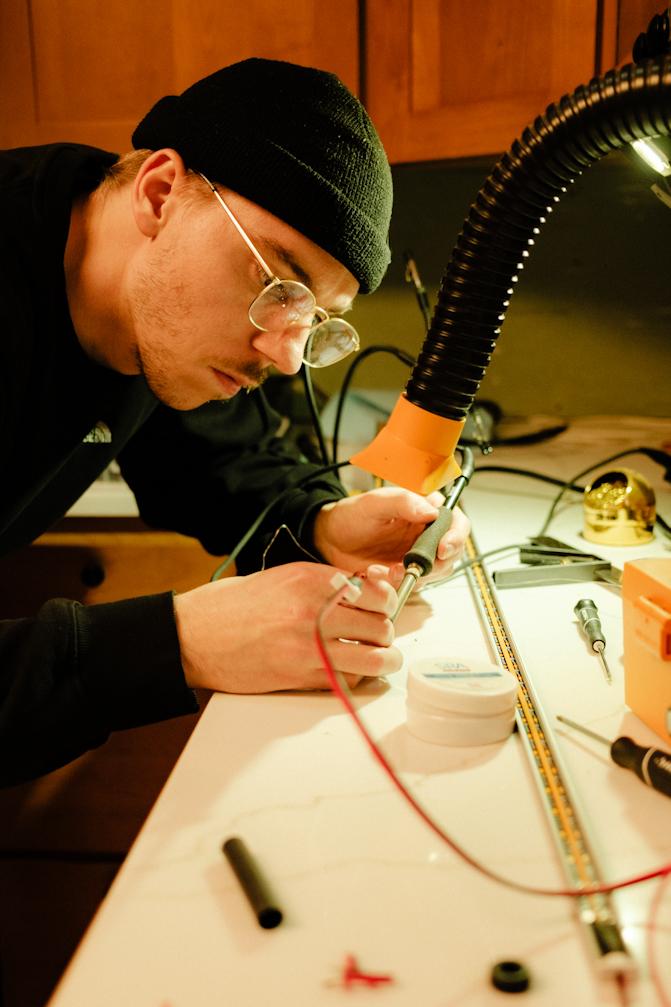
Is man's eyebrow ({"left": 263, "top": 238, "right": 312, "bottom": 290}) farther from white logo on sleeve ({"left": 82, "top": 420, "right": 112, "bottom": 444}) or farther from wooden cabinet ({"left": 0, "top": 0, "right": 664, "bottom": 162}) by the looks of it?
wooden cabinet ({"left": 0, "top": 0, "right": 664, "bottom": 162})

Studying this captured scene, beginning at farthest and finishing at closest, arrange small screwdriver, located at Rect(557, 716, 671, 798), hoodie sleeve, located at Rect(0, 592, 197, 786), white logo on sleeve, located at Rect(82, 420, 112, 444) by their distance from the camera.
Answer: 1. white logo on sleeve, located at Rect(82, 420, 112, 444)
2. hoodie sleeve, located at Rect(0, 592, 197, 786)
3. small screwdriver, located at Rect(557, 716, 671, 798)

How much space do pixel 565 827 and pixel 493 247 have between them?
458 millimetres

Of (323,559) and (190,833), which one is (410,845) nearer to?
(190,833)

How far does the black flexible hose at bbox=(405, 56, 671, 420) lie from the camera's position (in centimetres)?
62

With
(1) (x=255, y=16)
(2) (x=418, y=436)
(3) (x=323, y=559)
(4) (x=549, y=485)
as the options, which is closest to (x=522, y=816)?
(2) (x=418, y=436)

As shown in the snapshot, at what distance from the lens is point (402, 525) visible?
3.40ft

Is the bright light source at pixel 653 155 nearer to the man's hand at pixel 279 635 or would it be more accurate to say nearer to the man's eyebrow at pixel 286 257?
the man's eyebrow at pixel 286 257

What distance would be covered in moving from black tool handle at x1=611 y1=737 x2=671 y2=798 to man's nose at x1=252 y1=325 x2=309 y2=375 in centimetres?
59

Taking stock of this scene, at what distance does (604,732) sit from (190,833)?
343 millimetres

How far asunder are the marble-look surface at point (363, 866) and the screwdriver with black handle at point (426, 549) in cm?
9

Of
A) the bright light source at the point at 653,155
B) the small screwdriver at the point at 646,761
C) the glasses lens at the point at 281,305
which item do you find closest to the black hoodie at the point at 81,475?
the glasses lens at the point at 281,305

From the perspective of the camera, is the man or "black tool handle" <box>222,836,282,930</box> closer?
"black tool handle" <box>222,836,282,930</box>

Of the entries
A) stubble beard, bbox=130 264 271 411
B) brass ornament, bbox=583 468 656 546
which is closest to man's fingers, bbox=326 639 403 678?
stubble beard, bbox=130 264 271 411

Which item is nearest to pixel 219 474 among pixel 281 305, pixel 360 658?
pixel 281 305
